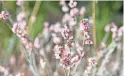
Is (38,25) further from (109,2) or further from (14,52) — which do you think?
(109,2)

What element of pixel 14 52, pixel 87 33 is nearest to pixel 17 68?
pixel 14 52

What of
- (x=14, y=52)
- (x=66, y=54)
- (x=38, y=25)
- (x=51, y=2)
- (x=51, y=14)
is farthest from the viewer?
(x=51, y=14)

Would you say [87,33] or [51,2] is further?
[51,2]

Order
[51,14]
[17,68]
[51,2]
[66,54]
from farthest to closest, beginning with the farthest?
[51,14], [51,2], [17,68], [66,54]

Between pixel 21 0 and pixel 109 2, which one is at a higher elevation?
pixel 109 2

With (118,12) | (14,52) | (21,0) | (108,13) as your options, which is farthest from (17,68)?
(118,12)

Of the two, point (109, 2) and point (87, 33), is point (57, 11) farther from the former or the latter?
point (87, 33)

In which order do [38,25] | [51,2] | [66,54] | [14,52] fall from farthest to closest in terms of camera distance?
[51,2], [38,25], [14,52], [66,54]

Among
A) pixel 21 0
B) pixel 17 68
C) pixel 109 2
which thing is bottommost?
pixel 17 68

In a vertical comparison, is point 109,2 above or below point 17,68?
above
